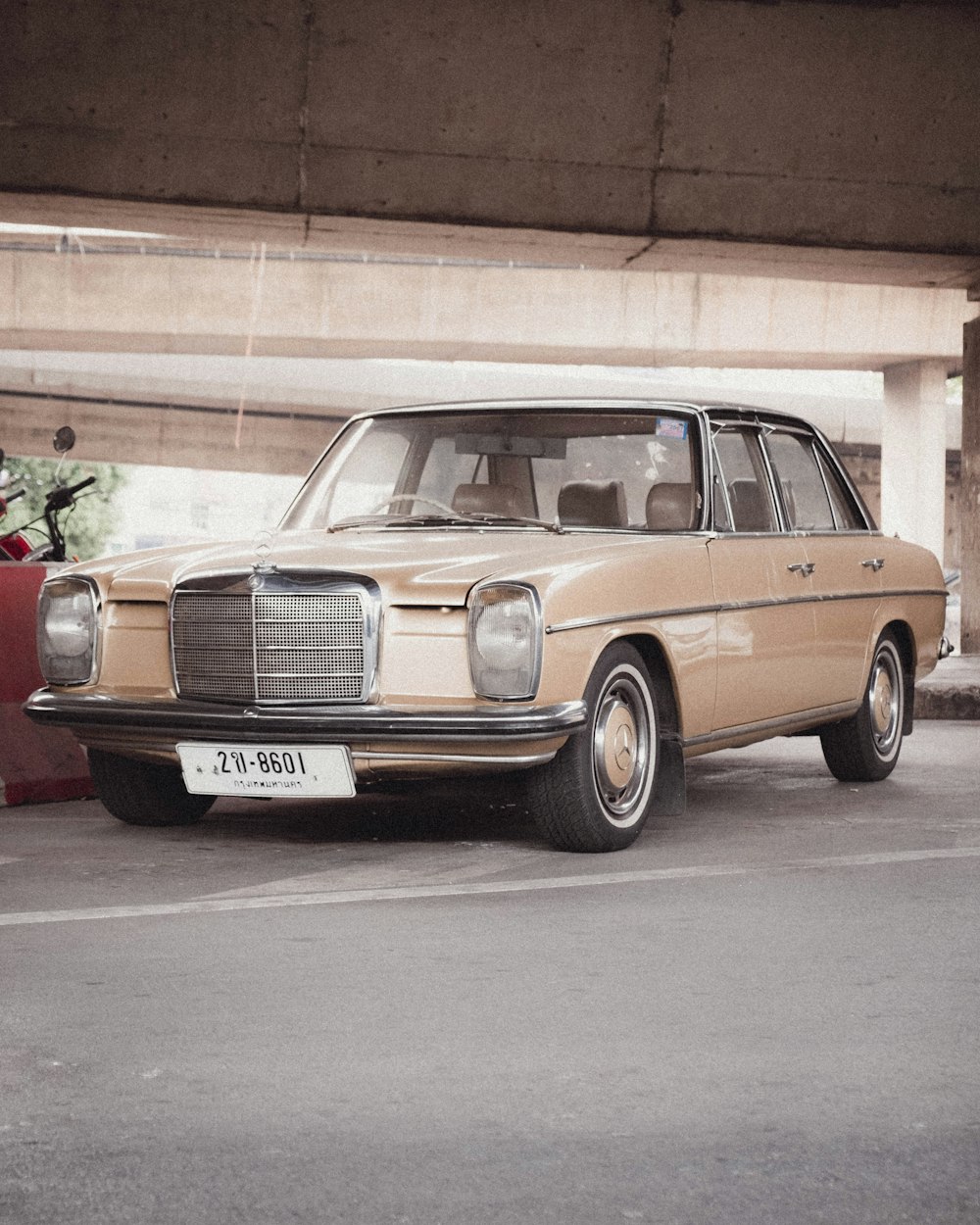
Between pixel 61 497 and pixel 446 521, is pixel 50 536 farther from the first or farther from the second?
pixel 446 521

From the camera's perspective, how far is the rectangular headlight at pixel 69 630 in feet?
21.7

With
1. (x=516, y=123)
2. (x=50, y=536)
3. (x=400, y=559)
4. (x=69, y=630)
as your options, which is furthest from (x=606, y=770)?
(x=516, y=123)

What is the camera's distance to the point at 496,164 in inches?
→ 520

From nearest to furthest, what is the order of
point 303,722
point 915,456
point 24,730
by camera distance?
point 303,722
point 24,730
point 915,456

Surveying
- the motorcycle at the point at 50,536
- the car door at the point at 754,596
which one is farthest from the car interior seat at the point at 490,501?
the motorcycle at the point at 50,536

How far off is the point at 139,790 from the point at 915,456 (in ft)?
78.9

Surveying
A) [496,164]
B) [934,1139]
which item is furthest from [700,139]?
[934,1139]

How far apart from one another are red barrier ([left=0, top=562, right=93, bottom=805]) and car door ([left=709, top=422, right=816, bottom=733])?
9.26ft

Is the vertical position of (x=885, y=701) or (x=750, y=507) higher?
(x=750, y=507)

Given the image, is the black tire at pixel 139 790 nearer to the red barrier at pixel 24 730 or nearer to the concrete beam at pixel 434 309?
the red barrier at pixel 24 730

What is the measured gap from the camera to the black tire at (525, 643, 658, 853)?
6.22 m

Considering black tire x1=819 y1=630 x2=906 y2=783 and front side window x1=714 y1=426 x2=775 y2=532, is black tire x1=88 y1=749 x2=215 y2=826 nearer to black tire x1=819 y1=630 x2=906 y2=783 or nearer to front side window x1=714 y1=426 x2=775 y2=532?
front side window x1=714 y1=426 x2=775 y2=532

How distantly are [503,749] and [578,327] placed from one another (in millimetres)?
21550

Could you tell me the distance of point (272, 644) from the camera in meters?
6.26
